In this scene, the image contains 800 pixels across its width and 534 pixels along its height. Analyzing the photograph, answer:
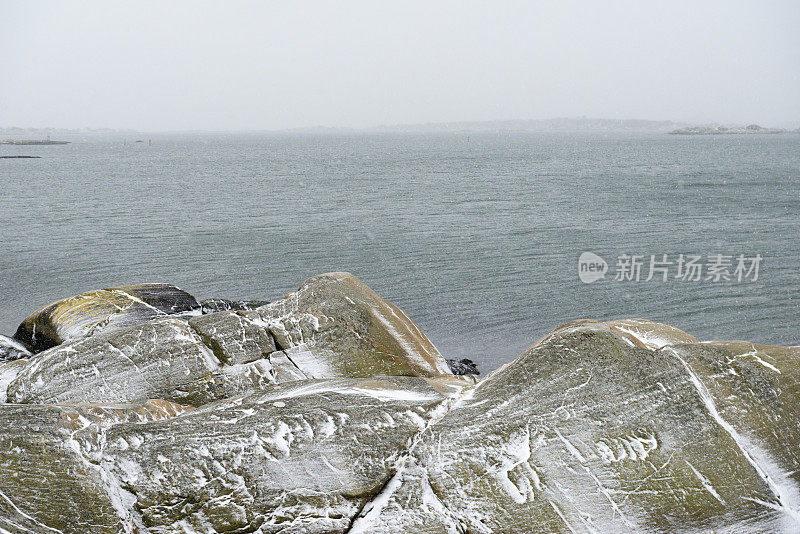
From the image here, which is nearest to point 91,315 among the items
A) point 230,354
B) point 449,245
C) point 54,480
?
point 230,354

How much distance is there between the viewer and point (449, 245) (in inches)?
1644

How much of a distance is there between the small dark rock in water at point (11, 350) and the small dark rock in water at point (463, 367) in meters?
12.9

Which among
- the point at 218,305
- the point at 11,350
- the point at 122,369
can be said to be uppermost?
the point at 122,369

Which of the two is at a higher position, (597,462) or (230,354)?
(597,462)

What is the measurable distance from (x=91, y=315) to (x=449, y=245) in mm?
27229

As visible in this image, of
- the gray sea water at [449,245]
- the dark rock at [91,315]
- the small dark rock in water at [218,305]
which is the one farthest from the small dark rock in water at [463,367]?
the dark rock at [91,315]

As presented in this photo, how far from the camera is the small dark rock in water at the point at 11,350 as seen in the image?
17062 mm

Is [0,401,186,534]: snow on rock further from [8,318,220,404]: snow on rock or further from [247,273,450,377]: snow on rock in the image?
[247,273,450,377]: snow on rock

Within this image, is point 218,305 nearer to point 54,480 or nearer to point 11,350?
point 11,350

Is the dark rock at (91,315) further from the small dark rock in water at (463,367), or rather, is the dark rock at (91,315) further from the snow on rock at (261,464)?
the snow on rock at (261,464)

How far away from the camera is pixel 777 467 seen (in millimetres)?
8055

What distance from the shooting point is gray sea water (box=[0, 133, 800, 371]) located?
28234 mm

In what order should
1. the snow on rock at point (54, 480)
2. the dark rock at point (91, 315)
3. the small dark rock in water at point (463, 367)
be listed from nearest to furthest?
the snow on rock at point (54, 480), the dark rock at point (91, 315), the small dark rock in water at point (463, 367)

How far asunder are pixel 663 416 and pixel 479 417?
2.46m
